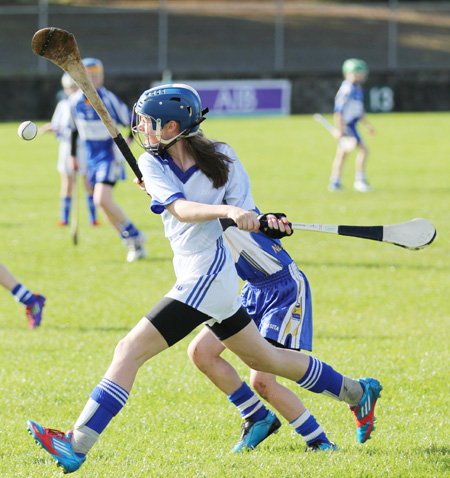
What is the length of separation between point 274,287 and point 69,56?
155 centimetres

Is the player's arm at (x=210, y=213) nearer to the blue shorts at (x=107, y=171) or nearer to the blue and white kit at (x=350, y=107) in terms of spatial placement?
the blue shorts at (x=107, y=171)

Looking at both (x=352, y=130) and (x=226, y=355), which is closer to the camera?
(x=226, y=355)

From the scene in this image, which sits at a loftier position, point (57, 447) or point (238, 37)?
point (57, 447)

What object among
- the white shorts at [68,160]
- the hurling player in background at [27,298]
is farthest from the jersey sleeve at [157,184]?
the white shorts at [68,160]

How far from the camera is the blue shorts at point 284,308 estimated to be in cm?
437

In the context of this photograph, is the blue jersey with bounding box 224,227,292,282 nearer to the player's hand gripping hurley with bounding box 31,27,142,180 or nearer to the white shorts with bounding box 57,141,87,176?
the player's hand gripping hurley with bounding box 31,27,142,180

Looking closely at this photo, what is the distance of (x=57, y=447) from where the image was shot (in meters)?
3.74

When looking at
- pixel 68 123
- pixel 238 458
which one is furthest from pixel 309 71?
pixel 238 458

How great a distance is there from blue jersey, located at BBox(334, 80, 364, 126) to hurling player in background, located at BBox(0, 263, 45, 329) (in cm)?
919

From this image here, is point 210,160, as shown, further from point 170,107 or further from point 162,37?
point 162,37

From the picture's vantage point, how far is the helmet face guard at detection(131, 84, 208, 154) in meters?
3.94

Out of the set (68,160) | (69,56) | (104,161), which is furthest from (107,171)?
(69,56)

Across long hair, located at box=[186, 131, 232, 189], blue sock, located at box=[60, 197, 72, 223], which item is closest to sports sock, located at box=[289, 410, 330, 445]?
long hair, located at box=[186, 131, 232, 189]

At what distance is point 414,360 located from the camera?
19.9 ft
